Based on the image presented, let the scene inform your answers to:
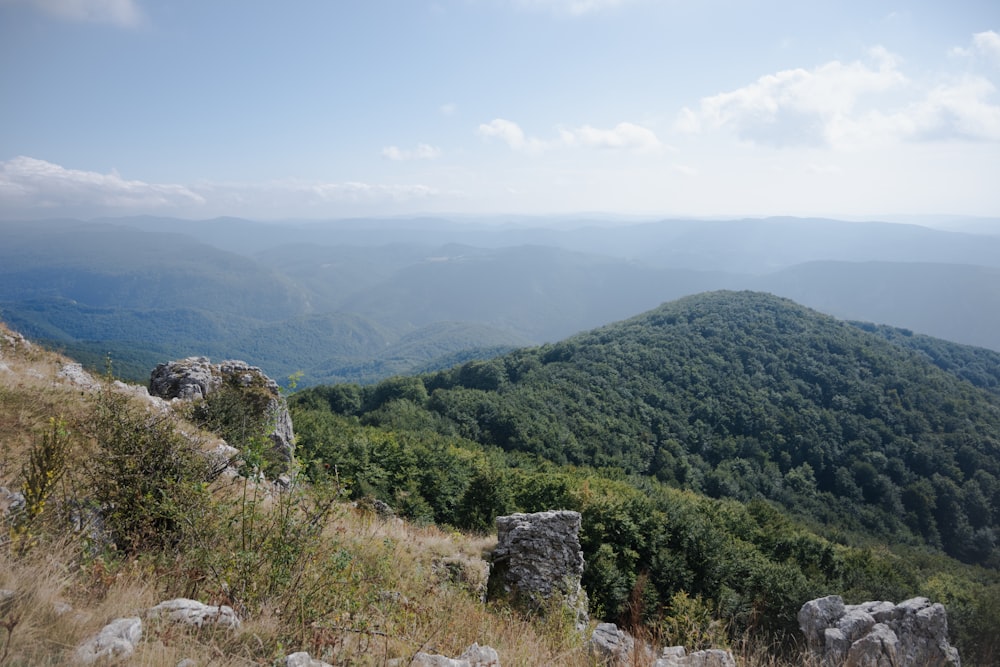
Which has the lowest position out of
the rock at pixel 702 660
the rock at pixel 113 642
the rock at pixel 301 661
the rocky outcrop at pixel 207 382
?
the rock at pixel 702 660

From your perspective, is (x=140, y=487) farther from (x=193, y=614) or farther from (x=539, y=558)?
(x=539, y=558)

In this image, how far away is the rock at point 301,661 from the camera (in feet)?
11.5

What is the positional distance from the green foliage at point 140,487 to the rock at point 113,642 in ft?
3.88

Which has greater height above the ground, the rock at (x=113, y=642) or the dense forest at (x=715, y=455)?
the rock at (x=113, y=642)

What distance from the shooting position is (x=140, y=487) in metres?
4.86

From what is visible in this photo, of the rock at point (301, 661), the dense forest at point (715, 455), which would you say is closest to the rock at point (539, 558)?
the dense forest at point (715, 455)

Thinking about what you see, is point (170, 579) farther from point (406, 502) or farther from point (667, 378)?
point (667, 378)

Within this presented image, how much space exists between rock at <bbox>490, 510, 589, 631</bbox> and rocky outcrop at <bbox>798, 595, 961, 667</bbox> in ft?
15.9

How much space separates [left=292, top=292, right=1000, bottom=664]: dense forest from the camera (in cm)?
1653

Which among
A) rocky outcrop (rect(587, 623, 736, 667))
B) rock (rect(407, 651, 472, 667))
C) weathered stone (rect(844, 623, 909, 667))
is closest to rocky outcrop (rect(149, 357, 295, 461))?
rocky outcrop (rect(587, 623, 736, 667))

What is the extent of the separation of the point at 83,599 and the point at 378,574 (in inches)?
115

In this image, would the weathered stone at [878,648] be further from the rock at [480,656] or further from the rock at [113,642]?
Result: the rock at [113,642]

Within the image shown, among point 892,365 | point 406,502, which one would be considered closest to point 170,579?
point 406,502

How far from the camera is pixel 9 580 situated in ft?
11.5
